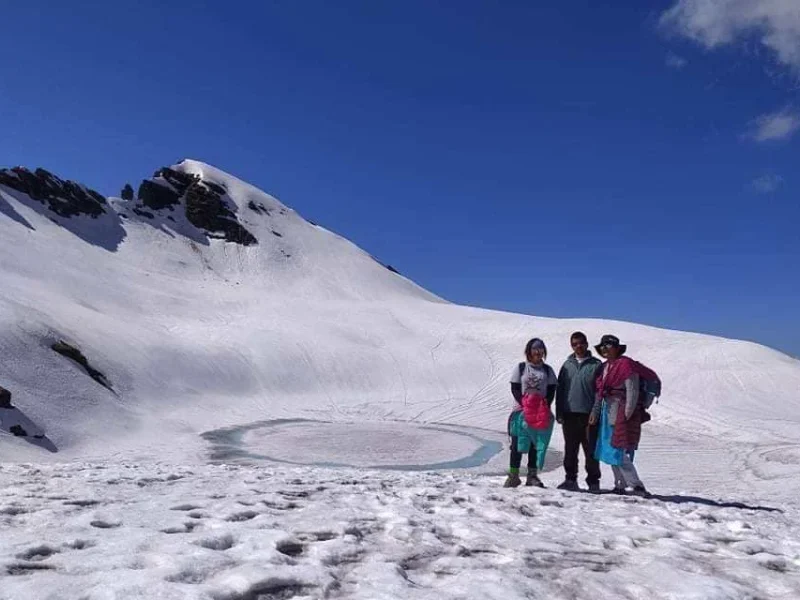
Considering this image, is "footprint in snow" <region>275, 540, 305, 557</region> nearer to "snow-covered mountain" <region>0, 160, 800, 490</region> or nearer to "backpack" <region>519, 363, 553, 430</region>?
"backpack" <region>519, 363, 553, 430</region>

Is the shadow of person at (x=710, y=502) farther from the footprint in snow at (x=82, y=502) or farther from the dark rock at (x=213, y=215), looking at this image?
the dark rock at (x=213, y=215)

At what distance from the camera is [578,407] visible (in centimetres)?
909

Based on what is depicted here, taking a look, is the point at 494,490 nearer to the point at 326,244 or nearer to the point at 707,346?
the point at 707,346

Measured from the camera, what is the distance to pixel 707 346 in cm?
3222

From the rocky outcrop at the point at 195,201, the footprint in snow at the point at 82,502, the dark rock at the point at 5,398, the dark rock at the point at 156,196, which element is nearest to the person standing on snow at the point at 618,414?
the footprint in snow at the point at 82,502

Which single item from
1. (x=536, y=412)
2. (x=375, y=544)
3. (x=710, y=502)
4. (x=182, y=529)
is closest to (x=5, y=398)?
(x=182, y=529)

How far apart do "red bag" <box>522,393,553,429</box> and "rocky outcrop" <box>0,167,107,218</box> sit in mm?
63614

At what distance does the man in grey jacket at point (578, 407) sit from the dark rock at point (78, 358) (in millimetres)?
16821

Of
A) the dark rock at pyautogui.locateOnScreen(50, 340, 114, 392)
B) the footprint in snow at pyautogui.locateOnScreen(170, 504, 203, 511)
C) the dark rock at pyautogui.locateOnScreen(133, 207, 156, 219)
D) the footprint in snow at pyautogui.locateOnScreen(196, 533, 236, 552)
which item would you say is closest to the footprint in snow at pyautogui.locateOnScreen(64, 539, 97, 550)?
the footprint in snow at pyautogui.locateOnScreen(196, 533, 236, 552)

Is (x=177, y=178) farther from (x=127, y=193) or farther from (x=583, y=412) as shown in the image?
(x=583, y=412)

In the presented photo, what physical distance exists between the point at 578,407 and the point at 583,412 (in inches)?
3.8

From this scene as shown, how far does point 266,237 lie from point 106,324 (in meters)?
47.2

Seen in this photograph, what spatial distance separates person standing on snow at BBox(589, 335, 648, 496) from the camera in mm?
8508

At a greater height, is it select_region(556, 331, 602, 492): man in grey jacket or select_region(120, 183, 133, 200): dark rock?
select_region(120, 183, 133, 200): dark rock
